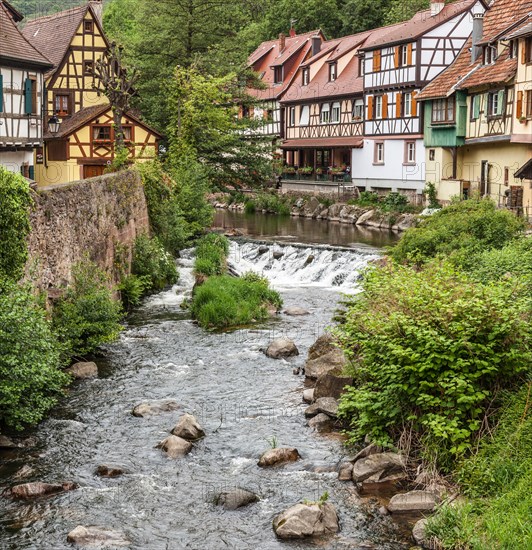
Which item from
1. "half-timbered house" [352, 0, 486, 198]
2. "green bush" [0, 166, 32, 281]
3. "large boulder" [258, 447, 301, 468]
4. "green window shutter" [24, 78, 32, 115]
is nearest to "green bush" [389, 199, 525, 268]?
"large boulder" [258, 447, 301, 468]

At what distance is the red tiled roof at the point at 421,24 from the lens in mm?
43219

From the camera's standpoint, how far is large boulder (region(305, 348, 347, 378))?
16156 mm

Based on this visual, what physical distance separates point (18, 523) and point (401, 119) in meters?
38.4

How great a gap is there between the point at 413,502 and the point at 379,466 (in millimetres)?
1009

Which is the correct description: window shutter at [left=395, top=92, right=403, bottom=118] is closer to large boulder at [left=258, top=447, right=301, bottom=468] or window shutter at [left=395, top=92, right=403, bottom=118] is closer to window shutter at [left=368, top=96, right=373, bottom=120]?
window shutter at [left=368, top=96, right=373, bottom=120]

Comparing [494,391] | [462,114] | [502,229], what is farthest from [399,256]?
[462,114]

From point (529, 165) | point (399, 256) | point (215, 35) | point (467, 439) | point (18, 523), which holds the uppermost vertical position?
point (215, 35)

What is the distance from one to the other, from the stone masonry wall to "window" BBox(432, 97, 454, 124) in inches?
748

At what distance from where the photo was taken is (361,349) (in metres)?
13.9

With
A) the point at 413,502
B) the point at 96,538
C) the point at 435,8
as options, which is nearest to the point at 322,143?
the point at 435,8

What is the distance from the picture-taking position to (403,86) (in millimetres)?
45344

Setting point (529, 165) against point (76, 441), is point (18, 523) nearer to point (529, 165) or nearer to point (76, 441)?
point (76, 441)

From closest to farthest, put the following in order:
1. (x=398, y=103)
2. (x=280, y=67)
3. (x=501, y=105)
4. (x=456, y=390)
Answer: (x=456, y=390) < (x=501, y=105) < (x=398, y=103) < (x=280, y=67)

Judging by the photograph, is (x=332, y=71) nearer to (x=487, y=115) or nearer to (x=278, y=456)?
(x=487, y=115)
